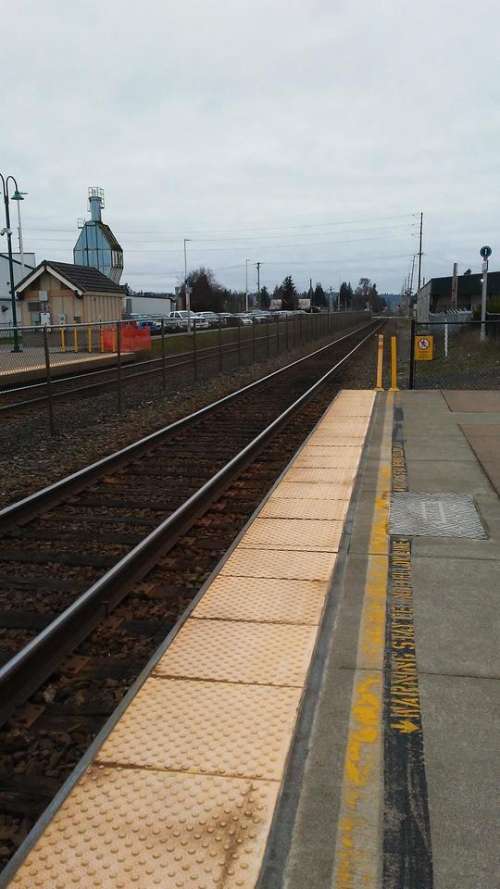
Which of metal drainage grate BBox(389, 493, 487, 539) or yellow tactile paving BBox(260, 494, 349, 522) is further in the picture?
yellow tactile paving BBox(260, 494, 349, 522)

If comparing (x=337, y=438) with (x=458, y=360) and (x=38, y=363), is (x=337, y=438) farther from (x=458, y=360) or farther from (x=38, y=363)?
(x=458, y=360)

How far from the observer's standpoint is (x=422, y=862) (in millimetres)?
2502

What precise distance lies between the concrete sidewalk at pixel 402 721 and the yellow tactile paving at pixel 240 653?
0.46ft

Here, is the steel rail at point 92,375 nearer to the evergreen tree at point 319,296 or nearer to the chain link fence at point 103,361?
the chain link fence at point 103,361

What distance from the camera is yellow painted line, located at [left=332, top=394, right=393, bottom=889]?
250 centimetres

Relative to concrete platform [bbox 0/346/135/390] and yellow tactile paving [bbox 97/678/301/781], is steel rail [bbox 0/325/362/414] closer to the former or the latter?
concrete platform [bbox 0/346/135/390]

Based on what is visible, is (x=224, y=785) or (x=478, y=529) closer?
(x=224, y=785)

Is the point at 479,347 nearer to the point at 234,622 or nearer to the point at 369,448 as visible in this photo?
the point at 369,448

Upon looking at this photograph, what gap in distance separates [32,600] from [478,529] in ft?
12.0

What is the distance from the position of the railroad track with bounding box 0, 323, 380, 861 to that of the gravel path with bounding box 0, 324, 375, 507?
81 centimetres

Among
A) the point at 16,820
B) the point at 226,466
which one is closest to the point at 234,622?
the point at 16,820

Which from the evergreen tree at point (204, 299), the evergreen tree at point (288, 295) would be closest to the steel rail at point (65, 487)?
the evergreen tree at point (204, 299)

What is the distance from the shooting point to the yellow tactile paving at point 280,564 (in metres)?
5.35

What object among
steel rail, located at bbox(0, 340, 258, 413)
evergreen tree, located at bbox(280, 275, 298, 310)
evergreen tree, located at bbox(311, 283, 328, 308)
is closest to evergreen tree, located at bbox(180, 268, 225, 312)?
evergreen tree, located at bbox(280, 275, 298, 310)
